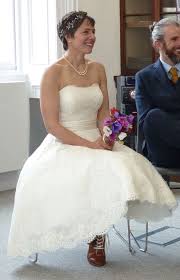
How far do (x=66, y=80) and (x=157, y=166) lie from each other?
0.65 metres

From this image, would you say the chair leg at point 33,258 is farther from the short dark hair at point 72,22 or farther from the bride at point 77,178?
the short dark hair at point 72,22

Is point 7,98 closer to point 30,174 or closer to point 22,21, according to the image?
point 22,21

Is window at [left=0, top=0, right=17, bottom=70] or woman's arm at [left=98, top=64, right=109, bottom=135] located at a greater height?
window at [left=0, top=0, right=17, bottom=70]

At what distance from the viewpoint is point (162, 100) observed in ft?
9.52

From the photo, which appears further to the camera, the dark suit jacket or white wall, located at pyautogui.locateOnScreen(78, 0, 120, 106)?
white wall, located at pyautogui.locateOnScreen(78, 0, 120, 106)

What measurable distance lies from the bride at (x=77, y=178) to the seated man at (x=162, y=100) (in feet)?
0.42

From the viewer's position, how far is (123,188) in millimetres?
2590

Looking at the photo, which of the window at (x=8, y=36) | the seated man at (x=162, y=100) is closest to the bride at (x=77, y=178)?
the seated man at (x=162, y=100)

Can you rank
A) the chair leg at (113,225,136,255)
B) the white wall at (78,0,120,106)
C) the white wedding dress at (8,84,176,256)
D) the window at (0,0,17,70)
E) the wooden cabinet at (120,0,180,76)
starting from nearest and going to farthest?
the white wedding dress at (8,84,176,256)
the chair leg at (113,225,136,255)
the window at (0,0,17,70)
the white wall at (78,0,120,106)
the wooden cabinet at (120,0,180,76)

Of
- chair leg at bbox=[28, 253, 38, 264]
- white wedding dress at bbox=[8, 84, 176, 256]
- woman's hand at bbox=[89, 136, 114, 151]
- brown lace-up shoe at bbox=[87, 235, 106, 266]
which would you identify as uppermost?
woman's hand at bbox=[89, 136, 114, 151]

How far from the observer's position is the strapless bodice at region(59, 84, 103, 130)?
297cm

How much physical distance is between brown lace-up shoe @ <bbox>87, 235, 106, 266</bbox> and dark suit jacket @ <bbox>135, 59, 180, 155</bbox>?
59 centimetres

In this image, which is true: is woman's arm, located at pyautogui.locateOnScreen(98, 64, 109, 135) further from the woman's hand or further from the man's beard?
the man's beard

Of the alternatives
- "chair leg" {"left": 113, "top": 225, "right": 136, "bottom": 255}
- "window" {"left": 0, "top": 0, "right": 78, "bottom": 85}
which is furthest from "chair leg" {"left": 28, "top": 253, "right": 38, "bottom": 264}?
"window" {"left": 0, "top": 0, "right": 78, "bottom": 85}
